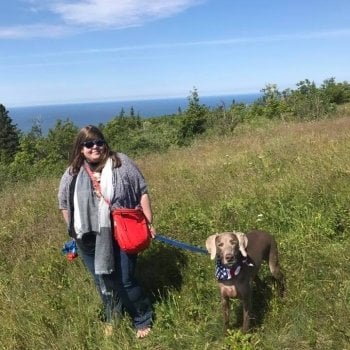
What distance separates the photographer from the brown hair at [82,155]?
3.94 meters

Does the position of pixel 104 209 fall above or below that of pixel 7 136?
above

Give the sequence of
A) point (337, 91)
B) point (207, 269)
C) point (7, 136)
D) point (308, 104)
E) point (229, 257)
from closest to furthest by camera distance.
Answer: point (229, 257)
point (207, 269)
point (308, 104)
point (337, 91)
point (7, 136)

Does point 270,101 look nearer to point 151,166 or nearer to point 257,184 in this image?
point 151,166

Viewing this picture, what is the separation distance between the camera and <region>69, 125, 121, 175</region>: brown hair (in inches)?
155

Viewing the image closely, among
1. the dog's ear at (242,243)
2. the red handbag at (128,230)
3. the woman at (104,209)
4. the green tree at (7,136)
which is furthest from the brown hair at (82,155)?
the green tree at (7,136)

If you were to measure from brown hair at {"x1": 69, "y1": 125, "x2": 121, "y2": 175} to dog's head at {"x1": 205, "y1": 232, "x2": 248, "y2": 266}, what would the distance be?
1051 mm

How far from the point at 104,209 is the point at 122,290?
0.75 m

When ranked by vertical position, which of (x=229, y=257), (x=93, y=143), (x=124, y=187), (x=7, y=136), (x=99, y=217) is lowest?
(x=7, y=136)

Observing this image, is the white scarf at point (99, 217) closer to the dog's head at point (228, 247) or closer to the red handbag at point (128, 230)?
the red handbag at point (128, 230)

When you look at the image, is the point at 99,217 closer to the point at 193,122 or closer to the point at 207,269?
the point at 207,269

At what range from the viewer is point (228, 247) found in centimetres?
353

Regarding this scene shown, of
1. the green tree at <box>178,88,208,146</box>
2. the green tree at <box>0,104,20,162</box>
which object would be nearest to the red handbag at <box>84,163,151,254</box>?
the green tree at <box>178,88,208,146</box>

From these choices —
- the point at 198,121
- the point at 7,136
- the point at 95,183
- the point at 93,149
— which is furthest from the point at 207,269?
the point at 7,136

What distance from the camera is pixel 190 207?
20.0 ft
